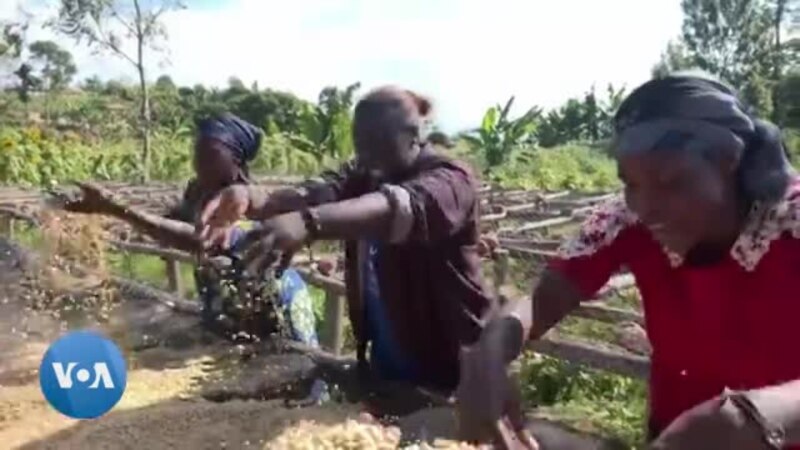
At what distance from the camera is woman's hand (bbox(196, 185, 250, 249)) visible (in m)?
2.65

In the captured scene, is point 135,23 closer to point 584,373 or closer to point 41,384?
point 584,373

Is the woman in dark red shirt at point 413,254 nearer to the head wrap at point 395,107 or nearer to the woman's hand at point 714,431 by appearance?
the head wrap at point 395,107

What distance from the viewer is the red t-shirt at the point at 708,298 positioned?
1.47 meters

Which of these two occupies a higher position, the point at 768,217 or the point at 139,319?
the point at 768,217

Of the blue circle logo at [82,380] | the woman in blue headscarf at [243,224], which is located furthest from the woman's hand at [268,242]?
the woman in blue headscarf at [243,224]

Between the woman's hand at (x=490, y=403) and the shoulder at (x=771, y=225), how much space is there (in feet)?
1.23

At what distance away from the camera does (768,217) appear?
57.2 inches

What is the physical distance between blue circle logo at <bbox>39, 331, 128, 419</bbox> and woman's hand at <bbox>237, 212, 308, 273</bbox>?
1006mm

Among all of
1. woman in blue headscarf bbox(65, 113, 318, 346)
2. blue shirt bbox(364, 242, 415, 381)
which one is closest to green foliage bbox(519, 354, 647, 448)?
woman in blue headscarf bbox(65, 113, 318, 346)

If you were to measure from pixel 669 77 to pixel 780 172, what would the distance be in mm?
200

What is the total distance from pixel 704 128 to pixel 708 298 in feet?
0.95

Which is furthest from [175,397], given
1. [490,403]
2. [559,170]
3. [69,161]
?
[559,170]

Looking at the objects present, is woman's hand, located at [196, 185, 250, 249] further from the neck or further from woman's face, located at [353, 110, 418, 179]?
the neck

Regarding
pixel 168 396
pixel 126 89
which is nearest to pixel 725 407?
pixel 168 396
